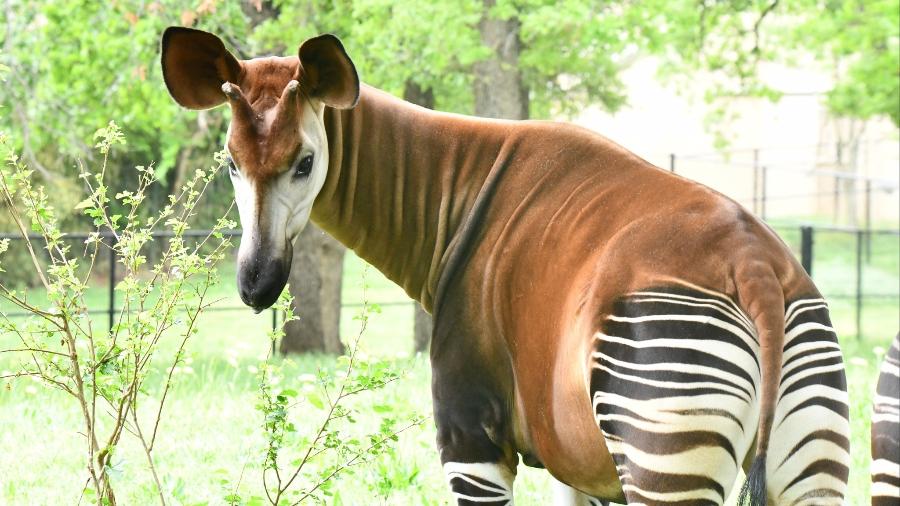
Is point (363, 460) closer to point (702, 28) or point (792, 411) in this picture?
point (792, 411)

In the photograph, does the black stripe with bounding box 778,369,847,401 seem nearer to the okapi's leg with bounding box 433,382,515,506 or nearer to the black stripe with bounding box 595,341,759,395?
the black stripe with bounding box 595,341,759,395

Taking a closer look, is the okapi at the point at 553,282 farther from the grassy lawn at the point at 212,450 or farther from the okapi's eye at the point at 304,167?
the grassy lawn at the point at 212,450

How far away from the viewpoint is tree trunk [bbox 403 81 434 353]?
1155 cm

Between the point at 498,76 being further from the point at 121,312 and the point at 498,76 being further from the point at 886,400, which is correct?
the point at 886,400

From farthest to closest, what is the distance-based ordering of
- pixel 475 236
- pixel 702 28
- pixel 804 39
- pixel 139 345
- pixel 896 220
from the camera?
pixel 896 220, pixel 804 39, pixel 702 28, pixel 139 345, pixel 475 236

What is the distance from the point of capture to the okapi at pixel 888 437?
78.5 inches

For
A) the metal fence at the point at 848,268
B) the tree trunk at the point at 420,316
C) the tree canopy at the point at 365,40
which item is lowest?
the metal fence at the point at 848,268

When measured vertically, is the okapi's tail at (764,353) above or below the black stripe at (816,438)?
above

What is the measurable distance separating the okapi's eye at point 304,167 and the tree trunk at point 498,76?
7583 millimetres

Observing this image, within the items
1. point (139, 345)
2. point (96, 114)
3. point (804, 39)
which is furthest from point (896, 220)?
point (139, 345)

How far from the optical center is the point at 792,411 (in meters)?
2.27

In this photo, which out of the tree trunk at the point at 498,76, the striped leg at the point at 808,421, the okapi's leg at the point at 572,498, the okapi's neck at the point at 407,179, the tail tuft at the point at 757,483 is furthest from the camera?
the tree trunk at the point at 498,76

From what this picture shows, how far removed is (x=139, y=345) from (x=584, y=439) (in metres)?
1.38

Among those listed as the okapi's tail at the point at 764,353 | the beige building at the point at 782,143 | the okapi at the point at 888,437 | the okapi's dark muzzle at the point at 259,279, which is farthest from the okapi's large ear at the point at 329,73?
the beige building at the point at 782,143
